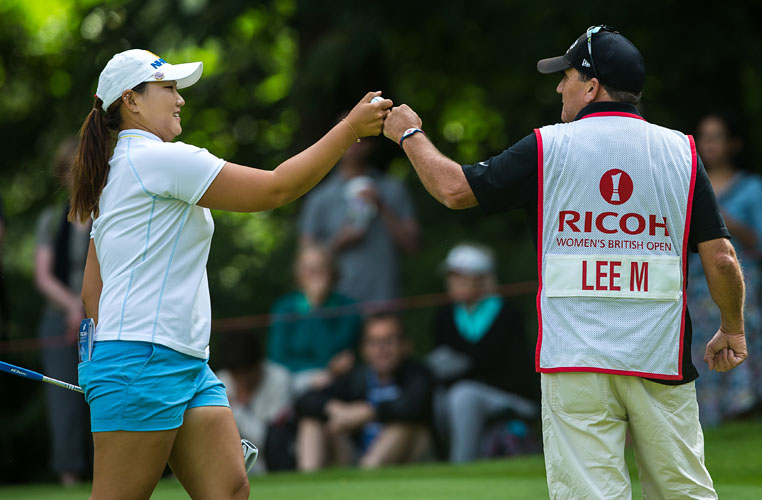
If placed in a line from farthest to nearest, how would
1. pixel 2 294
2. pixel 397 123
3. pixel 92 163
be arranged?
pixel 2 294, pixel 397 123, pixel 92 163

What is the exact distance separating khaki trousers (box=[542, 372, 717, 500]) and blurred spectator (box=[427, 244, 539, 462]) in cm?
474

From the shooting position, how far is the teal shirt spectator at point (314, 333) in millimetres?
8992

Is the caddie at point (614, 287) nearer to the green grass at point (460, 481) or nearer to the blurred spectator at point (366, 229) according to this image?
the green grass at point (460, 481)

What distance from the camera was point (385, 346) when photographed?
8.62 metres

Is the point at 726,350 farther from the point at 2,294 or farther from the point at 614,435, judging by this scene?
the point at 2,294

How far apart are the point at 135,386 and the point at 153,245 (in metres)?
0.46

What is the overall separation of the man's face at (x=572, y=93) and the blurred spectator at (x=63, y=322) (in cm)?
540

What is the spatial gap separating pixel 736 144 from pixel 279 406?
13.3 ft

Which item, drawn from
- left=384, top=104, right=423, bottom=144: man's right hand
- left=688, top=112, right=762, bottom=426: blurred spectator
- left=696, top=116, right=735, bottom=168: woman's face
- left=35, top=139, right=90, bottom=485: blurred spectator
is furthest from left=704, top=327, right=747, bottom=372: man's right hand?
left=35, top=139, right=90, bottom=485: blurred spectator

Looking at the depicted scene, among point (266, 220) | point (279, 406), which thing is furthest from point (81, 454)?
point (266, 220)

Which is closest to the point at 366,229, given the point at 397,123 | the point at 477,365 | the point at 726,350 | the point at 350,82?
the point at 477,365

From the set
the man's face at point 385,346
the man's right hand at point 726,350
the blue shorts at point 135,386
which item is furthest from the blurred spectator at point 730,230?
the blue shorts at point 135,386

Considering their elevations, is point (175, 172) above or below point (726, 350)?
above

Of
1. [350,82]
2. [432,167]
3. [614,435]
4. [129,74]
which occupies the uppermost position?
[350,82]
